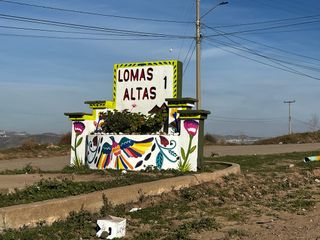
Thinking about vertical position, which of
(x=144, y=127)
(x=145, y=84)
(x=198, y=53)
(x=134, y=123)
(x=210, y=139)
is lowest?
(x=210, y=139)

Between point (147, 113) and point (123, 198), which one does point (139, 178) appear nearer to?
point (123, 198)

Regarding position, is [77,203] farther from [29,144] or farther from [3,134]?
[3,134]

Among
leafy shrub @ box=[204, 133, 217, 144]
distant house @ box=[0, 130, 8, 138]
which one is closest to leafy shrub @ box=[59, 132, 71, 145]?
distant house @ box=[0, 130, 8, 138]

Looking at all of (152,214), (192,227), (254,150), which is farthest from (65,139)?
(192,227)

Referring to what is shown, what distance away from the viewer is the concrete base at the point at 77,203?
645 centimetres

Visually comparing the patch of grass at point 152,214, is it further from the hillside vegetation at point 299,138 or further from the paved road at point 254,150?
the hillside vegetation at point 299,138

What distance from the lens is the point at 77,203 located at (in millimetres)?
7598

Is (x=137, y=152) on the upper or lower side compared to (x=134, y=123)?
lower

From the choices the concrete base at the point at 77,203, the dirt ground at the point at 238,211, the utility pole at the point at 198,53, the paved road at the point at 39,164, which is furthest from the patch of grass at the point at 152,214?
the utility pole at the point at 198,53

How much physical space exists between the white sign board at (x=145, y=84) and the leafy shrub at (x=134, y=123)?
0.43 metres

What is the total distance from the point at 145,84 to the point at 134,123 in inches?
53.0

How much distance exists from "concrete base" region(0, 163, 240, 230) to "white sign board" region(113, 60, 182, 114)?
3.37 m

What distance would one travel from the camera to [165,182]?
10.1 m

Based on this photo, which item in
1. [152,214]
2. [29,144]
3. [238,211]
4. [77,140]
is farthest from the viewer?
[29,144]
